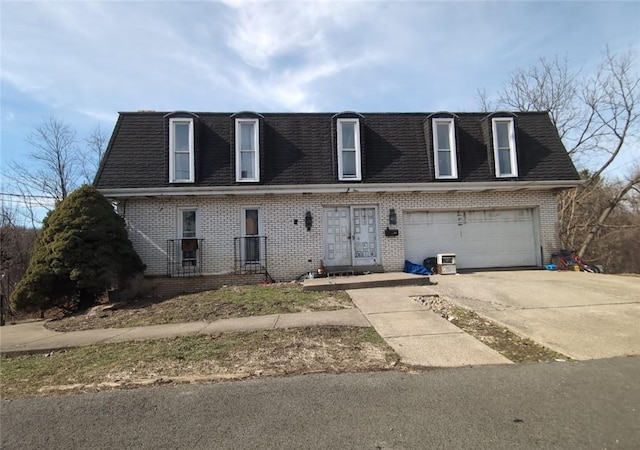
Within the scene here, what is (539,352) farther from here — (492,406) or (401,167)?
(401,167)

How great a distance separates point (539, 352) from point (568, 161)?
11.0 m

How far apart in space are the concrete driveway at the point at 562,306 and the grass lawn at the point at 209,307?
10.2ft

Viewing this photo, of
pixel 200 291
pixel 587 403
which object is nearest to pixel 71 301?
pixel 200 291

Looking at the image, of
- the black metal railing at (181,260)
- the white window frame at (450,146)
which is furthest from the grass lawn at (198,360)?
the white window frame at (450,146)

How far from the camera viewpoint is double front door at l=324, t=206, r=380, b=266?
12781 millimetres

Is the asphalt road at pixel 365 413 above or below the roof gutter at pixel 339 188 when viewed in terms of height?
below

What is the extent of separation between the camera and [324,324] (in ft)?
22.3

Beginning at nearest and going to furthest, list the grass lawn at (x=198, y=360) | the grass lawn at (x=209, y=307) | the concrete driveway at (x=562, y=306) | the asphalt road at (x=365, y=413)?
the asphalt road at (x=365, y=413) → the grass lawn at (x=198, y=360) → the concrete driveway at (x=562, y=306) → the grass lawn at (x=209, y=307)

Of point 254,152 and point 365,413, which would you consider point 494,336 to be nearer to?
point 365,413

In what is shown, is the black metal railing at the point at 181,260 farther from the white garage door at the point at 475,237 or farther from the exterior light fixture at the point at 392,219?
Result: the white garage door at the point at 475,237

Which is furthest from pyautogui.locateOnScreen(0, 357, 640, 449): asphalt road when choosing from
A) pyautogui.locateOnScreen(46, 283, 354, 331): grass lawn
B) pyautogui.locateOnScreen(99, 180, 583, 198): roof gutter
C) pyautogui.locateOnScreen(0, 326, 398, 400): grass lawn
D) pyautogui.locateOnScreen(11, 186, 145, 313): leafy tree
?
pyautogui.locateOnScreen(99, 180, 583, 198): roof gutter

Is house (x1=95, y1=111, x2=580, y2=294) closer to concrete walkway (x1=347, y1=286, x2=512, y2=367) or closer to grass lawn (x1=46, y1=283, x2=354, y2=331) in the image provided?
grass lawn (x1=46, y1=283, x2=354, y2=331)

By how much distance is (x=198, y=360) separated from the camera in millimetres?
5316

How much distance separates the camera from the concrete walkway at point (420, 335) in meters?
4.92
